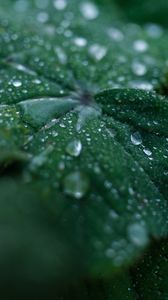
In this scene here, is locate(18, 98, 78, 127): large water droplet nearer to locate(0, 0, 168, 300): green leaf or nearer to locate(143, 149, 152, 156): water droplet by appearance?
locate(0, 0, 168, 300): green leaf

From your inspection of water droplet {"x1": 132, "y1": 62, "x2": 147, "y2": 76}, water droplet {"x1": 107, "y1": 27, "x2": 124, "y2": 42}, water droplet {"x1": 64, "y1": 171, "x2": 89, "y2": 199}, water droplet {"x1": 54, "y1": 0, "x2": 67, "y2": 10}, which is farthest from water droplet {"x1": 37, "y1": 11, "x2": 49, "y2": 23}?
water droplet {"x1": 64, "y1": 171, "x2": 89, "y2": 199}

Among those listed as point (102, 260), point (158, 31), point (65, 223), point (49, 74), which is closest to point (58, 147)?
point (65, 223)

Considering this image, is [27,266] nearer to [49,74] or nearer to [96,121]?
[96,121]

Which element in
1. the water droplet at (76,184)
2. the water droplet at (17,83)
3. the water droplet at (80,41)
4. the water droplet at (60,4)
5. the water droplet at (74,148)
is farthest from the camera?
the water droplet at (60,4)

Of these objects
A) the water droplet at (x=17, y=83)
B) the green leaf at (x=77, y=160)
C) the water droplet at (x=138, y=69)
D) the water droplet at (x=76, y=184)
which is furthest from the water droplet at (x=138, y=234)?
the water droplet at (x=138, y=69)

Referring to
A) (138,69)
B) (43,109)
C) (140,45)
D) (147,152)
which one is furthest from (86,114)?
(140,45)

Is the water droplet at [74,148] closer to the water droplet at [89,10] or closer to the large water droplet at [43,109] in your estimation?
the large water droplet at [43,109]

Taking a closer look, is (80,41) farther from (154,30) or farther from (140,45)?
(154,30)
